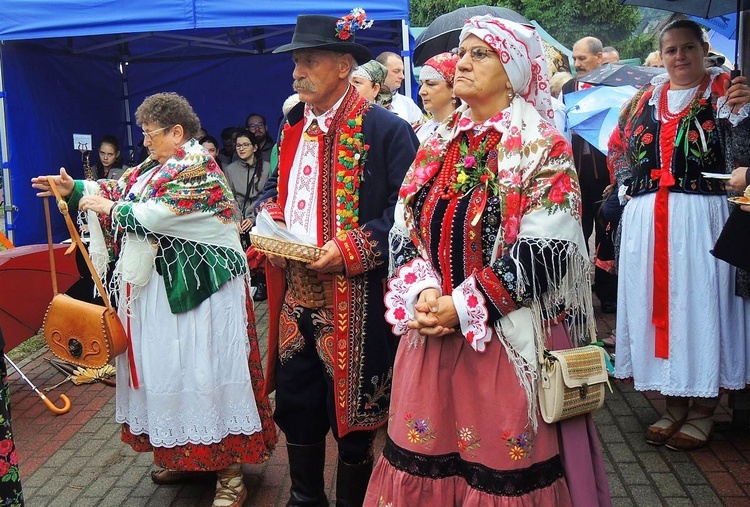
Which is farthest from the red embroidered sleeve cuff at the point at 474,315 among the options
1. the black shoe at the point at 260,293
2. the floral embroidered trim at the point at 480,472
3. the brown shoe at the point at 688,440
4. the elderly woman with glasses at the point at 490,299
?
the black shoe at the point at 260,293

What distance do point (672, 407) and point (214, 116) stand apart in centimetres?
794

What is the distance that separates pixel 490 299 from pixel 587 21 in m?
27.2

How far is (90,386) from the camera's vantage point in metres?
5.89

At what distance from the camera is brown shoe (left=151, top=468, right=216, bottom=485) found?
4090mm

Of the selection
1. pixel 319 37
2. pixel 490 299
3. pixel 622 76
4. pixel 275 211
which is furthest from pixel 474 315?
pixel 622 76

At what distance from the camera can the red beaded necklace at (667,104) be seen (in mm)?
4047

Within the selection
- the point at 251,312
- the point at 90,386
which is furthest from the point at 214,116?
the point at 251,312

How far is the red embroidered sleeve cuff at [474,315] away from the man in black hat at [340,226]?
75 cm

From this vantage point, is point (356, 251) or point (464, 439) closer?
point (464, 439)

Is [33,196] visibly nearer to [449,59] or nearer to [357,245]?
[449,59]

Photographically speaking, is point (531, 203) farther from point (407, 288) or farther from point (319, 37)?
point (319, 37)

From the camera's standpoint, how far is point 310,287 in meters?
3.25

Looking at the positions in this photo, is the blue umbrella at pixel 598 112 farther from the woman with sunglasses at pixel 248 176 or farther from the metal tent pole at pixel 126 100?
the metal tent pole at pixel 126 100

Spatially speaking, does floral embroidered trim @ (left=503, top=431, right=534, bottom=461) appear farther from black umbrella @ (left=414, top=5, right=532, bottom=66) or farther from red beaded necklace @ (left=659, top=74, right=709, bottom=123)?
black umbrella @ (left=414, top=5, right=532, bottom=66)
